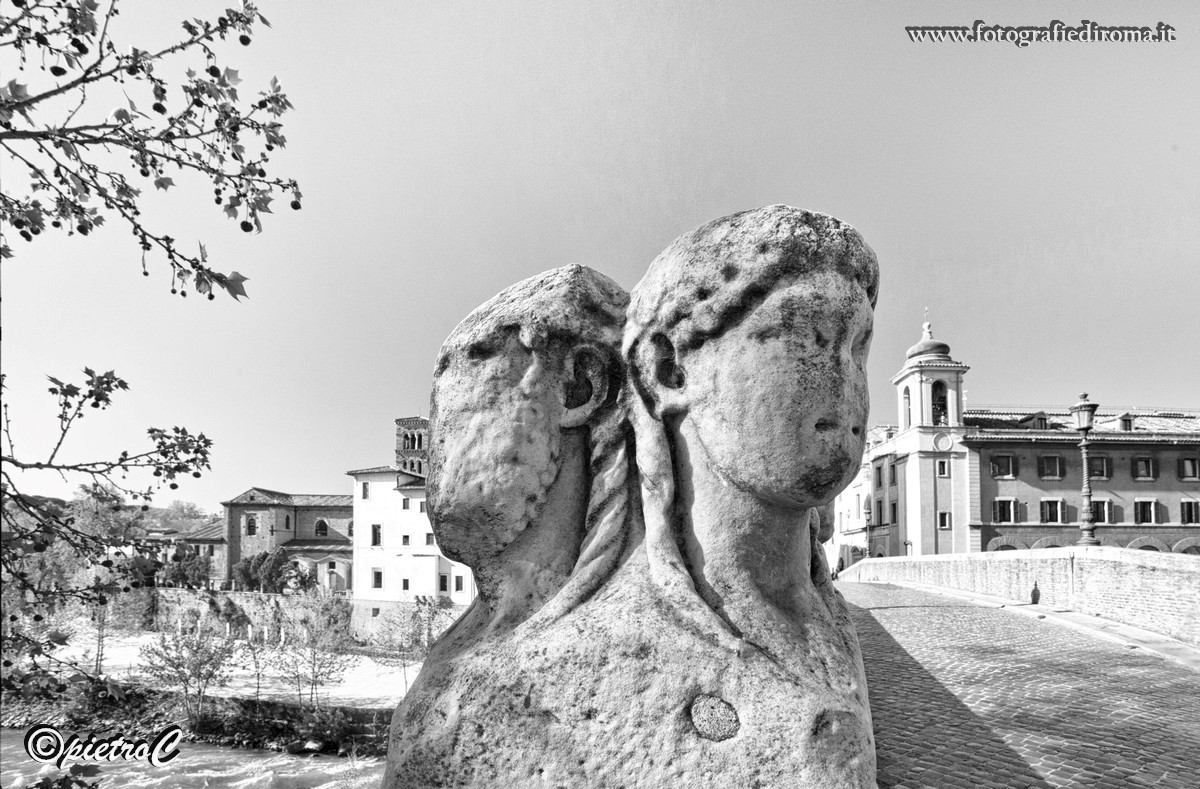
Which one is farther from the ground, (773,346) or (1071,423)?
(1071,423)

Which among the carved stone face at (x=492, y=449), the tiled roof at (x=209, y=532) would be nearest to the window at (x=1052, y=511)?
the carved stone face at (x=492, y=449)

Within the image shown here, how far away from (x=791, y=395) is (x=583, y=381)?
782 millimetres

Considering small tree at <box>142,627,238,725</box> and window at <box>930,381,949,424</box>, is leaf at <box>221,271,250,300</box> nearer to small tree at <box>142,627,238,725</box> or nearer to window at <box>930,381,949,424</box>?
small tree at <box>142,627,238,725</box>

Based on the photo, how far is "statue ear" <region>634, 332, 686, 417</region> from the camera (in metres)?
2.91

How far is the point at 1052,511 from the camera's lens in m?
39.3

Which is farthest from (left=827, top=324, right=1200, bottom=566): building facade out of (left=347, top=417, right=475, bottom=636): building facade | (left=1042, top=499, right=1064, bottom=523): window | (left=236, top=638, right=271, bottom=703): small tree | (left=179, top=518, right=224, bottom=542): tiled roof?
(left=179, top=518, right=224, bottom=542): tiled roof

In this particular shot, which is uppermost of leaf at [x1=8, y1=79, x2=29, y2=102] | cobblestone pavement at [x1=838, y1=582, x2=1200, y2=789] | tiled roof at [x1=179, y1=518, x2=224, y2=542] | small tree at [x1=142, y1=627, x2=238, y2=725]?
leaf at [x1=8, y1=79, x2=29, y2=102]

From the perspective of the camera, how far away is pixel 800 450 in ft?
8.82

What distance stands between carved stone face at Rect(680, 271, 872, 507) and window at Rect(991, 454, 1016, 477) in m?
40.9

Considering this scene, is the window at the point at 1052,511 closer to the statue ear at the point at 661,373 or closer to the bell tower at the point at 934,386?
the bell tower at the point at 934,386

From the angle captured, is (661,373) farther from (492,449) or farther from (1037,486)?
(1037,486)

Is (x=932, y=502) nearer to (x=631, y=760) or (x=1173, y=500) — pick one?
(x=1173, y=500)

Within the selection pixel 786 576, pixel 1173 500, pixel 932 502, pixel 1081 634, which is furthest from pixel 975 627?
pixel 1173 500

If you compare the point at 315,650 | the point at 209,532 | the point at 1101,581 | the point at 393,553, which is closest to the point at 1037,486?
the point at 1101,581
